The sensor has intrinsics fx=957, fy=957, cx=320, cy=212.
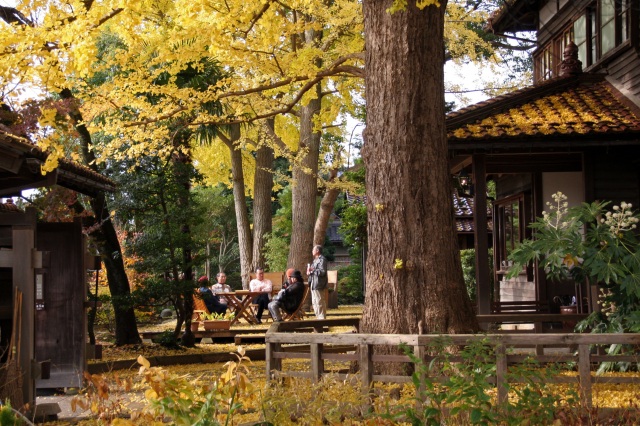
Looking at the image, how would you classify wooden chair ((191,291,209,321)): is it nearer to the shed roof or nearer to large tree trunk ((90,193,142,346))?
large tree trunk ((90,193,142,346))

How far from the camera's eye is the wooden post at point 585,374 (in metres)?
8.05

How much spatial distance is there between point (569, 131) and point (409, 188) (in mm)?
5053

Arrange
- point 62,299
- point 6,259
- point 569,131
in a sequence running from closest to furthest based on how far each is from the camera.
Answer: point 6,259
point 62,299
point 569,131

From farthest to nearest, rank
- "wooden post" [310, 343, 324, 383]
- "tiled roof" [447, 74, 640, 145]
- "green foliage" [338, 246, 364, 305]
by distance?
"green foliage" [338, 246, 364, 305] < "tiled roof" [447, 74, 640, 145] < "wooden post" [310, 343, 324, 383]

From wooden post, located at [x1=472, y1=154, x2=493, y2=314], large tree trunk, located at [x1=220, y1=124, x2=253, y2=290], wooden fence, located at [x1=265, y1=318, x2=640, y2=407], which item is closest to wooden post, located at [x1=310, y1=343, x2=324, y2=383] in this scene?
wooden fence, located at [x1=265, y1=318, x2=640, y2=407]

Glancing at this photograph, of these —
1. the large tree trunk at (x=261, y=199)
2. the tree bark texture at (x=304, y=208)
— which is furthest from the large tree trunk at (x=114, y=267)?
the large tree trunk at (x=261, y=199)

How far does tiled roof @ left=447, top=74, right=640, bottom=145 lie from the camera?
14.5 m

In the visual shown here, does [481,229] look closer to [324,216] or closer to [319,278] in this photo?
[319,278]

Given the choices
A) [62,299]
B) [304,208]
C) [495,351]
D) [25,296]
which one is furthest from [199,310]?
[495,351]

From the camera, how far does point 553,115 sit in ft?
50.5

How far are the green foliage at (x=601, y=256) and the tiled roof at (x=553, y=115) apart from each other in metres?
2.85

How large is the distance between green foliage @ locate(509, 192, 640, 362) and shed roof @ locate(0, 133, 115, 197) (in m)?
5.58

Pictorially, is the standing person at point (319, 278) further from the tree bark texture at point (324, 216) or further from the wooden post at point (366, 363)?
the wooden post at point (366, 363)

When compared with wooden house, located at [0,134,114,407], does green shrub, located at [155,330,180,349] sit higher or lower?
lower
